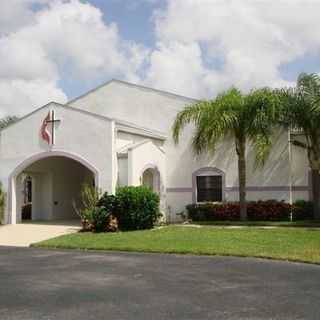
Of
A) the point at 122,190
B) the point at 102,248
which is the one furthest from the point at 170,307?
the point at 122,190

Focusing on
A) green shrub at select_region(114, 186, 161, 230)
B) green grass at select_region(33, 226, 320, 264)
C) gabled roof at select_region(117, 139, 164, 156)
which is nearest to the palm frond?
gabled roof at select_region(117, 139, 164, 156)

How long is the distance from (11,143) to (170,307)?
17549 mm

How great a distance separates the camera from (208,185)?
993 inches

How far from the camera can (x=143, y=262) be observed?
42.2 feet

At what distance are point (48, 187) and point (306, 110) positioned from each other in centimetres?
1265

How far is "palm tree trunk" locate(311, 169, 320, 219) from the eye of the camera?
2245 cm

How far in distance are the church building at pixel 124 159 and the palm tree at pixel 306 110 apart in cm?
211

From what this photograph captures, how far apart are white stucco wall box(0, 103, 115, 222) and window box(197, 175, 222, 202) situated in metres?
4.98

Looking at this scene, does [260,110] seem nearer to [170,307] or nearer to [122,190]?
[122,190]

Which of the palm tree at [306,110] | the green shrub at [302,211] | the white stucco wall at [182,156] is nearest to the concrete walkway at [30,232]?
the white stucco wall at [182,156]

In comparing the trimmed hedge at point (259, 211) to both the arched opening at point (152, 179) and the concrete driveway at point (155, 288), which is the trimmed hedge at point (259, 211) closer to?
the arched opening at point (152, 179)

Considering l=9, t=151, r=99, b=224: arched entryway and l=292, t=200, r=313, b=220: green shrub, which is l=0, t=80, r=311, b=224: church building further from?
l=292, t=200, r=313, b=220: green shrub

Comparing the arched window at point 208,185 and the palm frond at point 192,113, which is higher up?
the palm frond at point 192,113

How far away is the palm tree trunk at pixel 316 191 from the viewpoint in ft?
73.7
